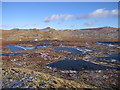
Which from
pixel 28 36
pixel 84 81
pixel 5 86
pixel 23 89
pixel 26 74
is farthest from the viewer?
pixel 28 36

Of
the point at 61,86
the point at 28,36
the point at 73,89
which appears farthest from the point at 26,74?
the point at 28,36

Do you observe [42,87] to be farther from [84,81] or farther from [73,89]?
[84,81]

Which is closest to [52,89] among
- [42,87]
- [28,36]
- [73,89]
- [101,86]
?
[42,87]

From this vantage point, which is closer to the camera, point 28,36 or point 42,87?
point 42,87

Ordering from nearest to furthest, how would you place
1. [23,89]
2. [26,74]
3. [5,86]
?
[23,89] < [5,86] < [26,74]

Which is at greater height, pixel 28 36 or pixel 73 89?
pixel 28 36

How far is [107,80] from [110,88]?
1.52 metres

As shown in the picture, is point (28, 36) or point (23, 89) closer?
point (23, 89)

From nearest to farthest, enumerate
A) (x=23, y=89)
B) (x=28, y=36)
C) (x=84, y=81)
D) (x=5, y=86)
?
(x=23, y=89), (x=5, y=86), (x=84, y=81), (x=28, y=36)

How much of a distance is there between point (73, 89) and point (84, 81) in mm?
2012

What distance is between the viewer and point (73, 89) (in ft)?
28.2

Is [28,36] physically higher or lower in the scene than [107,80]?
higher

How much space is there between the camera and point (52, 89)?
849 cm

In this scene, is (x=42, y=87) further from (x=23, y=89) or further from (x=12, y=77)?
(x=12, y=77)
